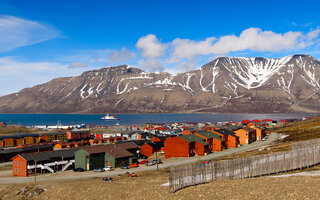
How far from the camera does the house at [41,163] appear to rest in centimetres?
5878

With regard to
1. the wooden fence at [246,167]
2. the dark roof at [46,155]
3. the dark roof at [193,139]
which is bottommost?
the dark roof at [46,155]

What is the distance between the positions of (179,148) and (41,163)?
3302 centimetres

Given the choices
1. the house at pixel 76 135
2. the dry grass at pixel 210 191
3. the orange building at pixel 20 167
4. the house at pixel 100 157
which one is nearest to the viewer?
the dry grass at pixel 210 191

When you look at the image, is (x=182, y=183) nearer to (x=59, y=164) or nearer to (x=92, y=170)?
(x=92, y=170)

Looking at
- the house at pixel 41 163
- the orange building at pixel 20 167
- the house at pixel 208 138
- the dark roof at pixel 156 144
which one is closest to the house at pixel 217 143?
the house at pixel 208 138

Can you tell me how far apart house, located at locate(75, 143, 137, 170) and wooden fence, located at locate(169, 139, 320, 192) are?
118 ft

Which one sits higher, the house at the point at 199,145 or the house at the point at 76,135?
the house at the point at 199,145

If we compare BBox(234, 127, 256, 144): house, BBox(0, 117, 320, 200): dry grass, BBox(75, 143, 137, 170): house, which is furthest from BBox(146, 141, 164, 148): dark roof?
BBox(0, 117, 320, 200): dry grass

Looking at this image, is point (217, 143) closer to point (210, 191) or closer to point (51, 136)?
point (210, 191)

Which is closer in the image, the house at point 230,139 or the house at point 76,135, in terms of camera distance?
the house at point 230,139

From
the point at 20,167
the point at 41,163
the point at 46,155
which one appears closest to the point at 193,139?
the point at 46,155

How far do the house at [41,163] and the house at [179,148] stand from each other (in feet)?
80.2

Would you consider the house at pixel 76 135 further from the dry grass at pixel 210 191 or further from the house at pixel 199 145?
the dry grass at pixel 210 191

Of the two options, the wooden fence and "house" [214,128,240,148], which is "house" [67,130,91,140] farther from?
the wooden fence
